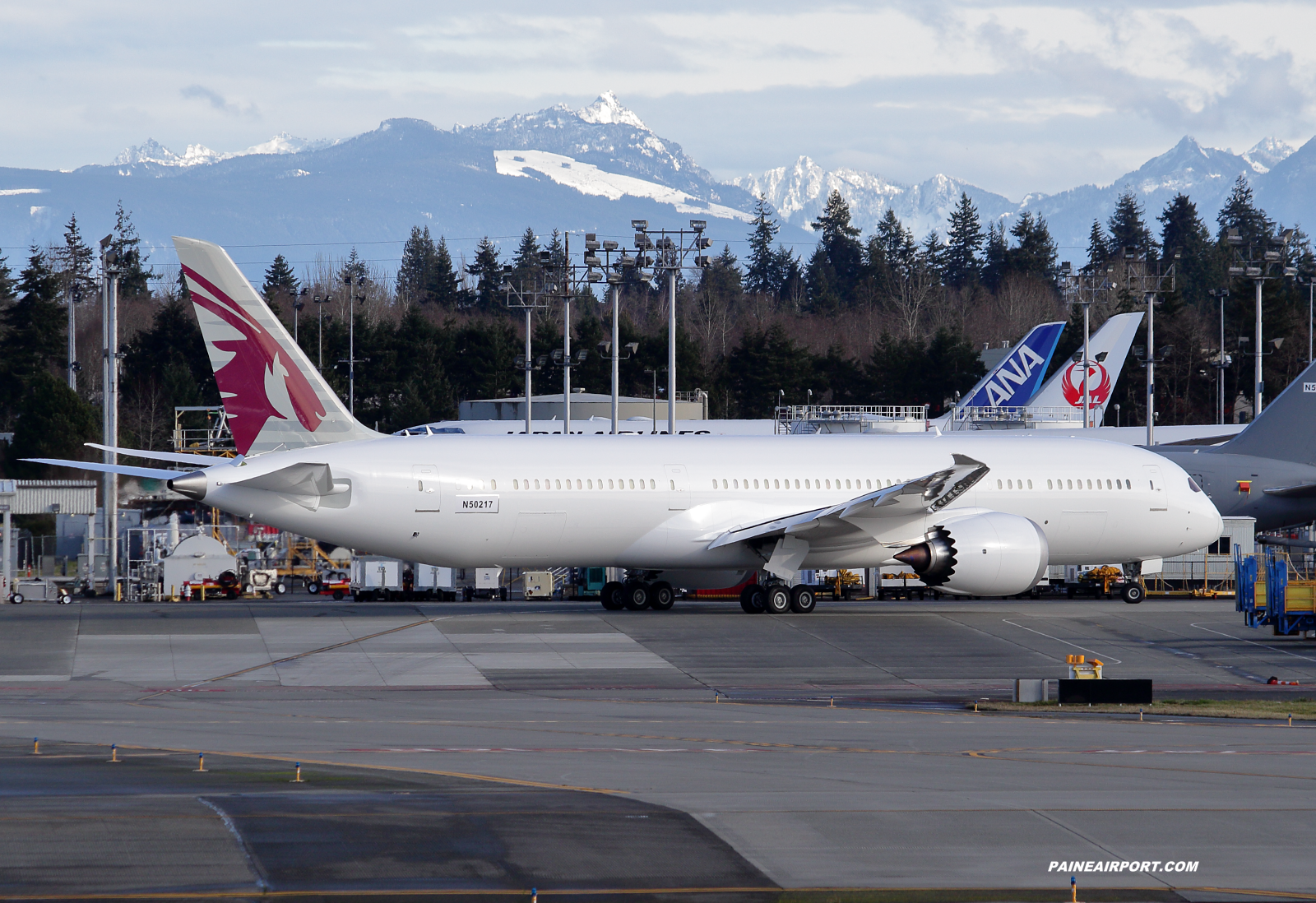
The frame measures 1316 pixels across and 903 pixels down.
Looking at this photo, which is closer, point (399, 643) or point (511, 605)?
point (399, 643)

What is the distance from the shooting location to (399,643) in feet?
95.9

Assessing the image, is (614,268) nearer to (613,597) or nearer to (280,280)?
(613,597)

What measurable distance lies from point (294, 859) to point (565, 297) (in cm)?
4291

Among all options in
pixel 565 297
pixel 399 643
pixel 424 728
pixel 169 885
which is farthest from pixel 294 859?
pixel 565 297

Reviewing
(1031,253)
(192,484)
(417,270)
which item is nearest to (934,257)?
(1031,253)

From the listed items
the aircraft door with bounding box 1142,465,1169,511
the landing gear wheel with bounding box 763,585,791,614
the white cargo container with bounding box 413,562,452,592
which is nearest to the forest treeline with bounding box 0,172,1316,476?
the aircraft door with bounding box 1142,465,1169,511

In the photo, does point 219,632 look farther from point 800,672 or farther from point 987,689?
point 987,689

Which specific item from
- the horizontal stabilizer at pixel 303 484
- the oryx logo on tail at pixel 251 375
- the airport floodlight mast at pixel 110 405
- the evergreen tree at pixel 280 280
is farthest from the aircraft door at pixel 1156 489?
the evergreen tree at pixel 280 280

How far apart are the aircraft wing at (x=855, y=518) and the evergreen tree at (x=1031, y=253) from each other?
13198cm

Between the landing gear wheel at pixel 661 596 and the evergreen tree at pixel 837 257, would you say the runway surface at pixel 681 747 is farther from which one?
the evergreen tree at pixel 837 257

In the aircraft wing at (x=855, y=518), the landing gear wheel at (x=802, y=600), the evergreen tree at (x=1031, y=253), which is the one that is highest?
the evergreen tree at (x=1031, y=253)

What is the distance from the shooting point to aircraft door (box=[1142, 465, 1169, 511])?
3606 centimetres

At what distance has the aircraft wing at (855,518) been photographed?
31719 millimetres

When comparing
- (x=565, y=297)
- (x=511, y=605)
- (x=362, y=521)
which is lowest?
(x=511, y=605)
